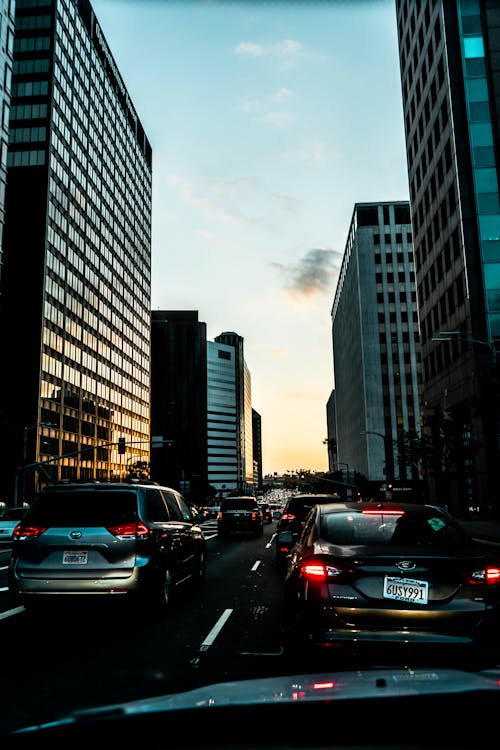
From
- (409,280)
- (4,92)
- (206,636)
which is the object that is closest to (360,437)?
(409,280)

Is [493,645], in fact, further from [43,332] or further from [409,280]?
[409,280]

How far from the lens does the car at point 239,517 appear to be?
93.4ft

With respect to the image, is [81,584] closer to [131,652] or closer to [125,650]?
[125,650]

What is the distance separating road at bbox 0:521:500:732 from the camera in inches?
197


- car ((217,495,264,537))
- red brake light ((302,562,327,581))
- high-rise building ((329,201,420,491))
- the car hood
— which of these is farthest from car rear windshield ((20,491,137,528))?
high-rise building ((329,201,420,491))

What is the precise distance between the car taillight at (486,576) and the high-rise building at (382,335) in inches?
3640

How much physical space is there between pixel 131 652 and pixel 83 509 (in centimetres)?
237

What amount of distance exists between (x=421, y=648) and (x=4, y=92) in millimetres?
58627

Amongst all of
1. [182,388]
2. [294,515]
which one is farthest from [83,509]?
[182,388]

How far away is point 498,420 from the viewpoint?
95.5 ft

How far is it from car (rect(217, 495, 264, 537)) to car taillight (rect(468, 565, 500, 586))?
79.0 ft

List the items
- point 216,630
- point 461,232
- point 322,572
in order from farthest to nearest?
point 461,232 → point 216,630 → point 322,572

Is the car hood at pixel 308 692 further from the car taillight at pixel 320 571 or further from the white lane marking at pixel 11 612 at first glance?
the white lane marking at pixel 11 612

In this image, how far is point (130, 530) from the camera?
26.7ft
